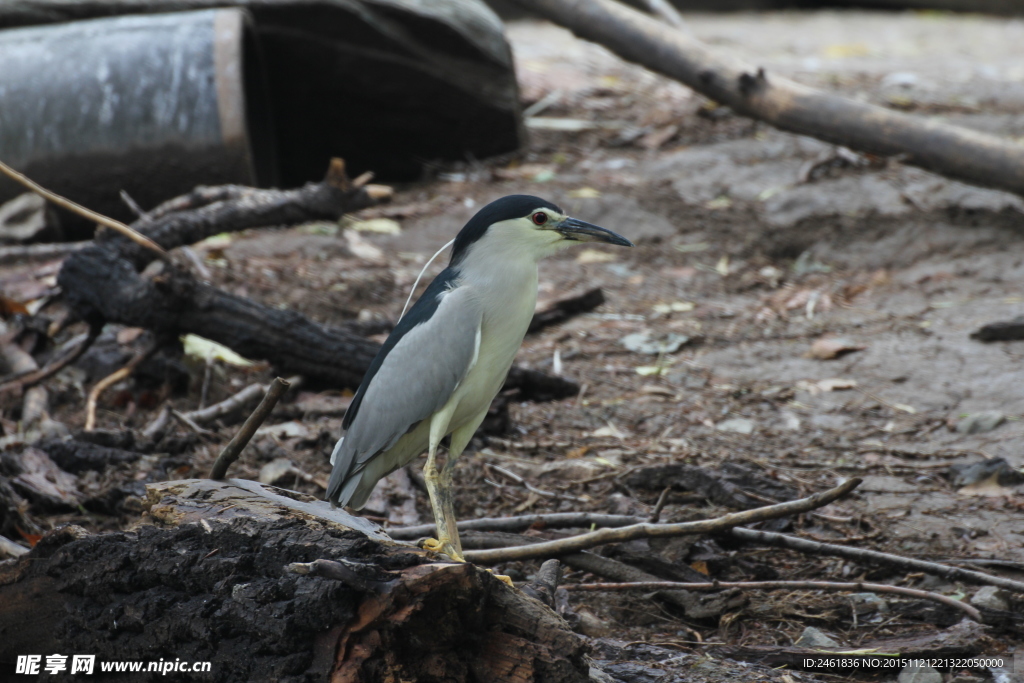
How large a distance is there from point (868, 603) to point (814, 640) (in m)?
0.31

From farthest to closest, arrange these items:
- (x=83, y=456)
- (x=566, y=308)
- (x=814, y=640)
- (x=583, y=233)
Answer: (x=566, y=308), (x=83, y=456), (x=583, y=233), (x=814, y=640)

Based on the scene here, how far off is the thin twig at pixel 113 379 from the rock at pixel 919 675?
333 centimetres

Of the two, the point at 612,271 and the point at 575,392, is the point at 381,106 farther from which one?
the point at 575,392

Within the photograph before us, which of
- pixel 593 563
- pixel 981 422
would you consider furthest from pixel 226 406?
pixel 981 422

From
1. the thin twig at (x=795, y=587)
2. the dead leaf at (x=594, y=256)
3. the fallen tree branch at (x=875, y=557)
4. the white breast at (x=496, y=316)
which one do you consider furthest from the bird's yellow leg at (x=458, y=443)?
the dead leaf at (x=594, y=256)

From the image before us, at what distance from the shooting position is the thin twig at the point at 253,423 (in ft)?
7.65

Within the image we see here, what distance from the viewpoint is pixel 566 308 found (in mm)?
5531

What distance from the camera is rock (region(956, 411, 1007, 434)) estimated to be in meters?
4.04

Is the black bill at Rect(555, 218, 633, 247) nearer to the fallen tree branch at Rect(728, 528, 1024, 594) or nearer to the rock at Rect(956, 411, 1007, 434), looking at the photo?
the fallen tree branch at Rect(728, 528, 1024, 594)

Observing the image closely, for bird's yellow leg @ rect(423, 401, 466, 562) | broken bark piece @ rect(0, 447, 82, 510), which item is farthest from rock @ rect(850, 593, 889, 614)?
broken bark piece @ rect(0, 447, 82, 510)

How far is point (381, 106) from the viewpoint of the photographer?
24.5ft

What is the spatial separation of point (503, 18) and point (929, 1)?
6.01 meters

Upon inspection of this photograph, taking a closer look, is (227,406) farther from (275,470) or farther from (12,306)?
(12,306)

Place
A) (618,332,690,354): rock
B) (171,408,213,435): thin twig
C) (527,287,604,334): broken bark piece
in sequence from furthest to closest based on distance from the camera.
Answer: (527,287,604,334): broken bark piece, (618,332,690,354): rock, (171,408,213,435): thin twig
